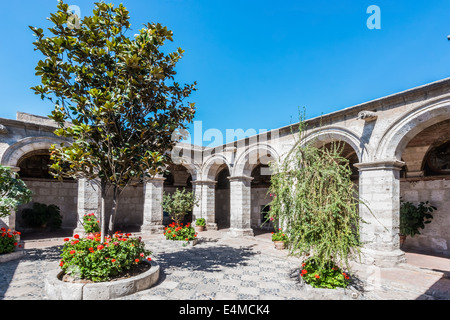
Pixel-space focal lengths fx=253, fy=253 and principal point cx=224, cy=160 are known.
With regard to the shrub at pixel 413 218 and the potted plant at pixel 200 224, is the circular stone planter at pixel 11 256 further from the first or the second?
the shrub at pixel 413 218

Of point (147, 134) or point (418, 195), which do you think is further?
point (418, 195)

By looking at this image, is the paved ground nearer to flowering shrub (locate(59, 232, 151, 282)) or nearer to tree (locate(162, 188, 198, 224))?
flowering shrub (locate(59, 232, 151, 282))

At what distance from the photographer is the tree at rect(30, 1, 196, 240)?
4.57m

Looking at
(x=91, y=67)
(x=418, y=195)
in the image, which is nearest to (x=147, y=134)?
(x=91, y=67)

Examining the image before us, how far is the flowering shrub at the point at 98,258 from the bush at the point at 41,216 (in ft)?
28.7

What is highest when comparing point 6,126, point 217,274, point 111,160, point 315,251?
point 6,126

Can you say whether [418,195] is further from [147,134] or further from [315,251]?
[147,134]

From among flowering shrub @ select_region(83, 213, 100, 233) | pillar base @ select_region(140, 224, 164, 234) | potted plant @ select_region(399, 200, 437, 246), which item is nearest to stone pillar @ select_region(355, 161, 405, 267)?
potted plant @ select_region(399, 200, 437, 246)

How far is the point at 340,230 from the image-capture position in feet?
15.1

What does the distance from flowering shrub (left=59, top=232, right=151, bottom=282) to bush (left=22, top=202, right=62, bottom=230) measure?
8.75 meters

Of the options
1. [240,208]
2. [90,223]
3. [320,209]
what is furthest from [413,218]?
[90,223]

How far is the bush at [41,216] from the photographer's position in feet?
38.5

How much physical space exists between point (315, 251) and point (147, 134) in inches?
164
